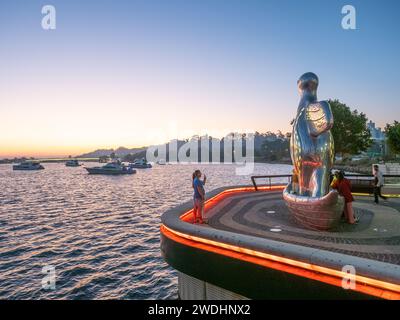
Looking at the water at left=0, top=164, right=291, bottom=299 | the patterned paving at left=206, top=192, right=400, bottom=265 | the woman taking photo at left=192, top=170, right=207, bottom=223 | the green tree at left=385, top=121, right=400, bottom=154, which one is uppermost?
the green tree at left=385, top=121, right=400, bottom=154

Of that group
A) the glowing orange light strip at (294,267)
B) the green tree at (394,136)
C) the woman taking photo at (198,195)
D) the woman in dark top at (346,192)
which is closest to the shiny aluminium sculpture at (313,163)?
the woman in dark top at (346,192)

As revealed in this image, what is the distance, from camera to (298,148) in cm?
1056

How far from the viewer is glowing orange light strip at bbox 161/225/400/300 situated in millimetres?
5539

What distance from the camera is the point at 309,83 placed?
1106cm

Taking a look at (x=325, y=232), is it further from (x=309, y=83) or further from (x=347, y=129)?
(x=347, y=129)

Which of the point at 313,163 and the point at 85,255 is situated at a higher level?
the point at 313,163

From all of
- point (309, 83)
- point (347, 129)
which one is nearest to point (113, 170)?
point (347, 129)

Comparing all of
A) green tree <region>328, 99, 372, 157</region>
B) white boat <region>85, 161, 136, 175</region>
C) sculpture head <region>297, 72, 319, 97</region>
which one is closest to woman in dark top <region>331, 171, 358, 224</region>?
sculpture head <region>297, 72, 319, 97</region>

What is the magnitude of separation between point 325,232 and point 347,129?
36.9 m

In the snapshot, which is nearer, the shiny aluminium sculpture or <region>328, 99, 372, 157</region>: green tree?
the shiny aluminium sculpture

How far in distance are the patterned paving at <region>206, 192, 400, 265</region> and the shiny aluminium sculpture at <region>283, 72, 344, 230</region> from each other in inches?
20.8

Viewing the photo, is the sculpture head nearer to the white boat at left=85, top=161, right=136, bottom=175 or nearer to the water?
the water
